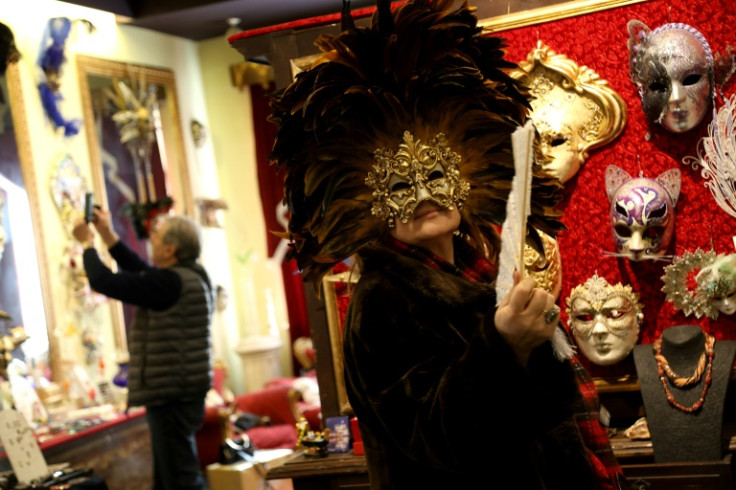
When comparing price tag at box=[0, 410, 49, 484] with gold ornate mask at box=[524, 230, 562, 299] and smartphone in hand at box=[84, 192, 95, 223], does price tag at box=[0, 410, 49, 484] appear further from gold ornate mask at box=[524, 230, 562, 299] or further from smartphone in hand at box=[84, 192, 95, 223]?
gold ornate mask at box=[524, 230, 562, 299]

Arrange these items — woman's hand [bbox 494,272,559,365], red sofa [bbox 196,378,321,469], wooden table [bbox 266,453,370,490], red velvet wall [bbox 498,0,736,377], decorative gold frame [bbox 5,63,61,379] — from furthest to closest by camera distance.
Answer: decorative gold frame [bbox 5,63,61,379] < red sofa [bbox 196,378,321,469] < wooden table [bbox 266,453,370,490] < red velvet wall [bbox 498,0,736,377] < woman's hand [bbox 494,272,559,365]

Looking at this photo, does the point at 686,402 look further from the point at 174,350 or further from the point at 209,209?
the point at 209,209

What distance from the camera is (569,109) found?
10.5 feet

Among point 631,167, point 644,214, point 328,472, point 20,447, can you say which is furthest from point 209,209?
point 644,214

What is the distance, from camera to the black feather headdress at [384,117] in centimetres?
188

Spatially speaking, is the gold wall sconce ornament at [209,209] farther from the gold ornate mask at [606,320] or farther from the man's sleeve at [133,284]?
the gold ornate mask at [606,320]

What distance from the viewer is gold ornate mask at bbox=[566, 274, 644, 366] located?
10.0 ft

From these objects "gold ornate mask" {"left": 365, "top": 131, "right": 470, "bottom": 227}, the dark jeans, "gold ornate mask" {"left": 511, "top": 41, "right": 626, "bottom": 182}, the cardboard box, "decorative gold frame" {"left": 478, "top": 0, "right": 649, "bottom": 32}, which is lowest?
the cardboard box

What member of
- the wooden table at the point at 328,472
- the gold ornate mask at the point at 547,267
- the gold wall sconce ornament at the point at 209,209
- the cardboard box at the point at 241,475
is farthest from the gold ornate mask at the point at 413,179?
the gold wall sconce ornament at the point at 209,209

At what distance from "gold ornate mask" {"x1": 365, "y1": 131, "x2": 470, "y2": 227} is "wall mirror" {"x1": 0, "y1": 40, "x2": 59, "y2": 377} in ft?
14.4

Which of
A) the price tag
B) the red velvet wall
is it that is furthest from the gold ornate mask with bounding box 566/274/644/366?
the price tag

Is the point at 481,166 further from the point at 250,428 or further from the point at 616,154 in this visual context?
the point at 250,428

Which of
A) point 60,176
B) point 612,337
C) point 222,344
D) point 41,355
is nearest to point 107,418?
point 41,355

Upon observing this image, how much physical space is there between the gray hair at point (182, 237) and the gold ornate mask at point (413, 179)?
3187mm
